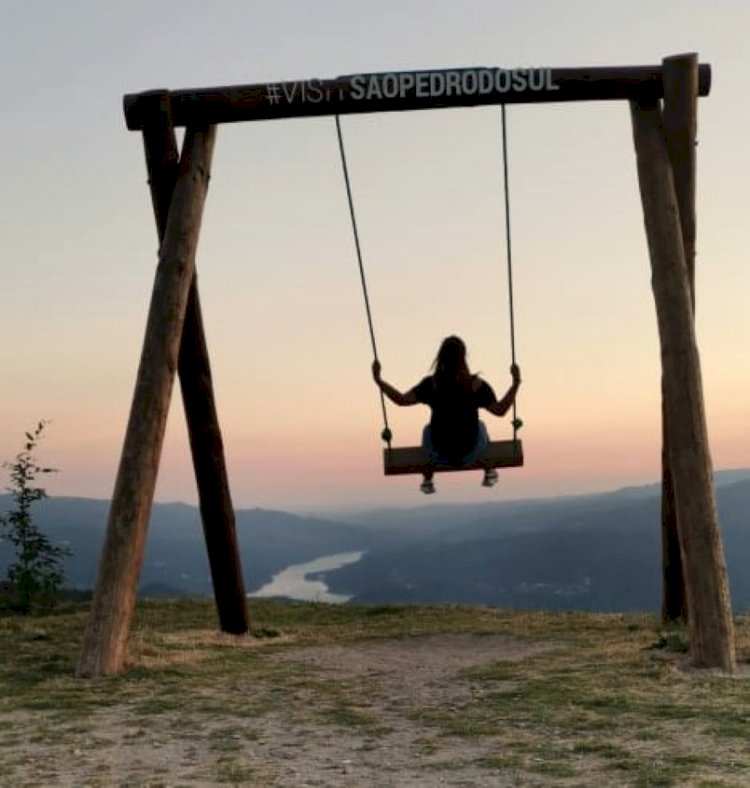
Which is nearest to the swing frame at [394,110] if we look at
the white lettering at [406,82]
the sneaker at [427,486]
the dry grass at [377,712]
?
the white lettering at [406,82]

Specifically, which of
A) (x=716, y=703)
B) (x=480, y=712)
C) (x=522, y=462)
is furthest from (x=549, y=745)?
(x=522, y=462)

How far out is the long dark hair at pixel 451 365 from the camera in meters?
9.37

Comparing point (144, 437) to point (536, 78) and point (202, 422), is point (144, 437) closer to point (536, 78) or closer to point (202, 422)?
point (202, 422)

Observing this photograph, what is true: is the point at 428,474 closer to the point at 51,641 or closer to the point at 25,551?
the point at 51,641

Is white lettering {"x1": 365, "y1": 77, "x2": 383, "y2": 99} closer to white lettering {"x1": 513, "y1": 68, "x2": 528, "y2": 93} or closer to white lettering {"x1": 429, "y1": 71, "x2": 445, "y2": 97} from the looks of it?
→ white lettering {"x1": 429, "y1": 71, "x2": 445, "y2": 97}

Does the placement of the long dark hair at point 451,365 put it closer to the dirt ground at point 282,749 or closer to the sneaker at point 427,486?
the sneaker at point 427,486

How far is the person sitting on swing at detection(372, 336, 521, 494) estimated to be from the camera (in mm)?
9320

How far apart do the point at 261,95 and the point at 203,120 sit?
0.53 meters

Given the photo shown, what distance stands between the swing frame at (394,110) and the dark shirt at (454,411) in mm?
1550

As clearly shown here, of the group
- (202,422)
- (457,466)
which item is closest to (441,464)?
(457,466)

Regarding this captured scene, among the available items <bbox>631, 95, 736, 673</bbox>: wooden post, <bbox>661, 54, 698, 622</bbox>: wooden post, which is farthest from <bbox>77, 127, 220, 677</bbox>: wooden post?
<bbox>661, 54, 698, 622</bbox>: wooden post

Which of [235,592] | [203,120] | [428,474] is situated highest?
[203,120]

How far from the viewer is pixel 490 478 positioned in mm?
9414

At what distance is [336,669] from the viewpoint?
8.48m
